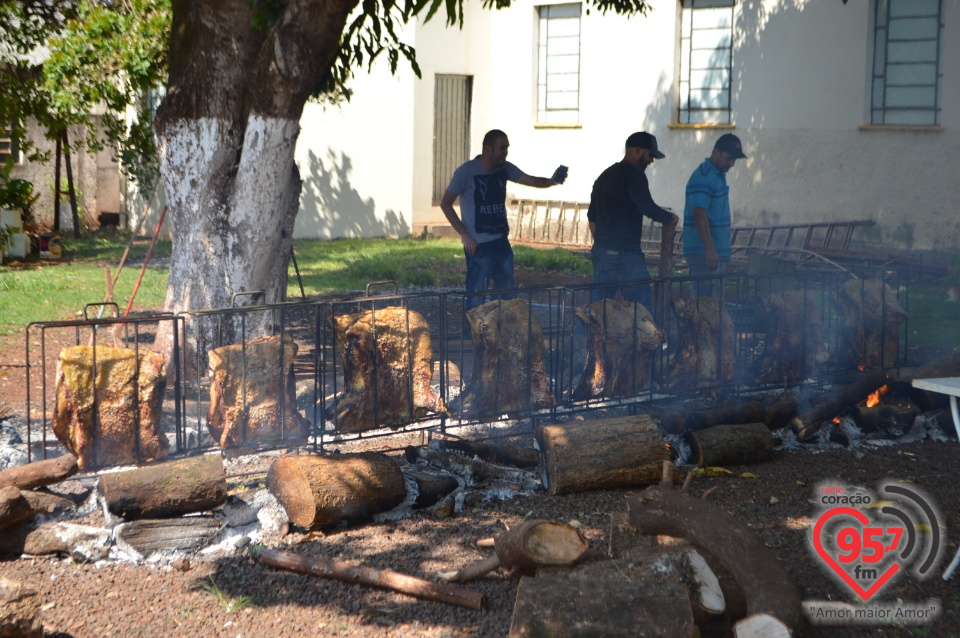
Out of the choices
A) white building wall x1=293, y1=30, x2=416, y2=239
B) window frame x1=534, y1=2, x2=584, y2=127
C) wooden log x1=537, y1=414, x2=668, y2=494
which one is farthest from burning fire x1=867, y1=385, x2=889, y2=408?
white building wall x1=293, y1=30, x2=416, y2=239

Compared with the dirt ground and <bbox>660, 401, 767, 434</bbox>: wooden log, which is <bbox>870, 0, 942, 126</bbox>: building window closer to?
<bbox>660, 401, 767, 434</bbox>: wooden log

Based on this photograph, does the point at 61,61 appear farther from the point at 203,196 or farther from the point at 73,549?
the point at 73,549

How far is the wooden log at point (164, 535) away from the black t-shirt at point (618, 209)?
4.47 m

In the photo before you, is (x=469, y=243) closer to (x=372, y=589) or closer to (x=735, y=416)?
(x=735, y=416)

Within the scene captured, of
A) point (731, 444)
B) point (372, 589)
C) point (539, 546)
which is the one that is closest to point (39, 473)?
point (372, 589)

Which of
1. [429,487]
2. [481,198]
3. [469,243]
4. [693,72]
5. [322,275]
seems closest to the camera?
[429,487]

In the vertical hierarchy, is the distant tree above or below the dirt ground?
above

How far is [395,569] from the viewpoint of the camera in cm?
479

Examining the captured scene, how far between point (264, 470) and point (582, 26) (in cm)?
1358

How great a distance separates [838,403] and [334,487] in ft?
11.9

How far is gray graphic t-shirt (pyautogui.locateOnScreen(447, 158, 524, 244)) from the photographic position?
873 centimetres

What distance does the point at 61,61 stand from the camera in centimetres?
1354

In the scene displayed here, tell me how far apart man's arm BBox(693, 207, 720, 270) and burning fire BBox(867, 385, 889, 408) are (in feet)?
5.38

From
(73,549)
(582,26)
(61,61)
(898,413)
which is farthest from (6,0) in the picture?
(582,26)
